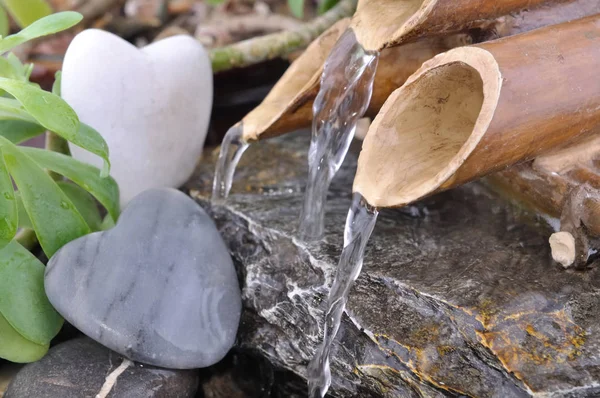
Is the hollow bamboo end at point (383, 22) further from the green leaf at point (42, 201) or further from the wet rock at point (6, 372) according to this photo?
the wet rock at point (6, 372)

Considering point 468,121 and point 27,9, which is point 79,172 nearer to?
point 468,121

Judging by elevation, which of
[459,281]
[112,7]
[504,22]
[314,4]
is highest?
[504,22]

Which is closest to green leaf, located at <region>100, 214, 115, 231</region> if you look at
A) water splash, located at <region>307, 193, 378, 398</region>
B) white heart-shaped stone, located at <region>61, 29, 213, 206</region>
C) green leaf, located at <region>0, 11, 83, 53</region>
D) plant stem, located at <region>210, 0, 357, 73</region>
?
white heart-shaped stone, located at <region>61, 29, 213, 206</region>

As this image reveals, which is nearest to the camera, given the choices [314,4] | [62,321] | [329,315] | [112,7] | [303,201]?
[329,315]

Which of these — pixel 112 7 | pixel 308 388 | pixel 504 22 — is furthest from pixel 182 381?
pixel 112 7

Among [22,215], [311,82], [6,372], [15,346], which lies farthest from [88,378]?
[311,82]

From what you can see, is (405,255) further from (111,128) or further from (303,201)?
(111,128)

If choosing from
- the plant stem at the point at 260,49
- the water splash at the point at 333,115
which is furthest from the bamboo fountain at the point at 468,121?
the plant stem at the point at 260,49
